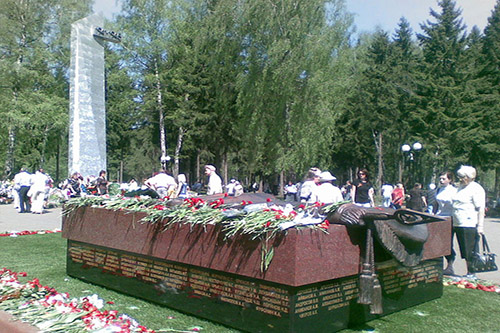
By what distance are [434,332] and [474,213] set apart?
299 centimetres

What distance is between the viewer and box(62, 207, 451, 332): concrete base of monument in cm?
448

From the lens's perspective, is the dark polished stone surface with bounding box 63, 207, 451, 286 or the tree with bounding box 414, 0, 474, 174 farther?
the tree with bounding box 414, 0, 474, 174

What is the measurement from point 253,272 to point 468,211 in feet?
13.8

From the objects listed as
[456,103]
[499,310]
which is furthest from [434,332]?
[456,103]

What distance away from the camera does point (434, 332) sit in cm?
498

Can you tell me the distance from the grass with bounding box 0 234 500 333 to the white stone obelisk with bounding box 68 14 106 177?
11954 mm

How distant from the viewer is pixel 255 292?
473 cm

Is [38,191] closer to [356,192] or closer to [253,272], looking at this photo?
[356,192]

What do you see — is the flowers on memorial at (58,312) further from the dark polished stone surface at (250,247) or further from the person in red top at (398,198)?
the person in red top at (398,198)

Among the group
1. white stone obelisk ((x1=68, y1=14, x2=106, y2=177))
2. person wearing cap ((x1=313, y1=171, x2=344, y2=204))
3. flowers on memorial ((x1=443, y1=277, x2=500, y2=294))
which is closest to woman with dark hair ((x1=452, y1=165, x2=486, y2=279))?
flowers on memorial ((x1=443, y1=277, x2=500, y2=294))

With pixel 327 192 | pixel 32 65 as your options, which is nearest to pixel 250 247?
pixel 327 192

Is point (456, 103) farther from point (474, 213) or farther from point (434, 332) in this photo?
point (434, 332)

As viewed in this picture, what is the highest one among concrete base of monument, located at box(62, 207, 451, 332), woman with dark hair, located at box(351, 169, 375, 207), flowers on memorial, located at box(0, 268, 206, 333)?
woman with dark hair, located at box(351, 169, 375, 207)

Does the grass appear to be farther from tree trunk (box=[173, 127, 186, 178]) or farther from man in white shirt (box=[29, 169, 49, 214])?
tree trunk (box=[173, 127, 186, 178])
